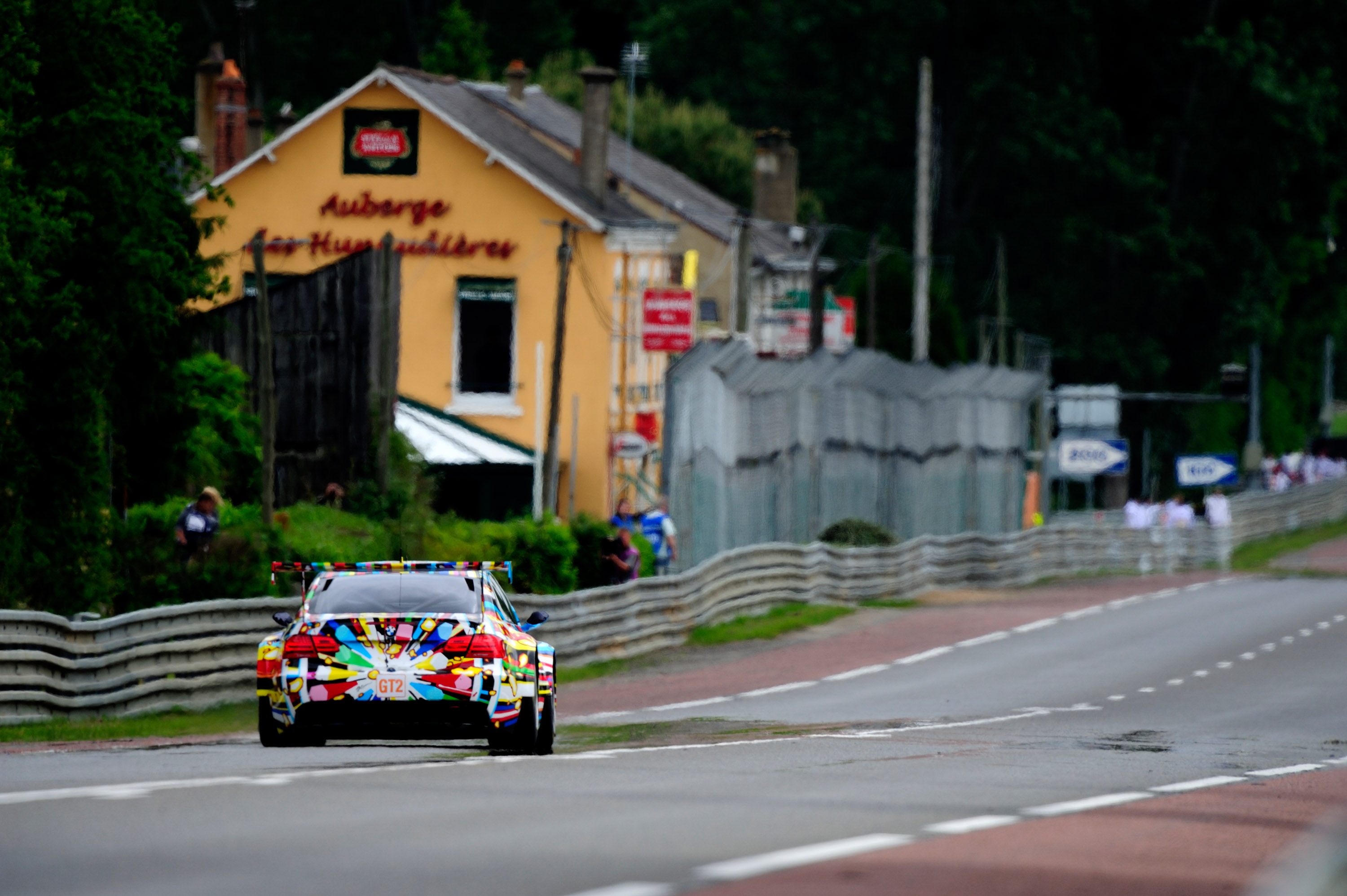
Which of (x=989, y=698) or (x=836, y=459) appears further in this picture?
(x=836, y=459)

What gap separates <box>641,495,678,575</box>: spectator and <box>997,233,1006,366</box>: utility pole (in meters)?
35.3

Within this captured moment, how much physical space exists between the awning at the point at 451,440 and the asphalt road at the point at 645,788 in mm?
19922

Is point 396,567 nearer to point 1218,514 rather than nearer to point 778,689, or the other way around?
point 778,689

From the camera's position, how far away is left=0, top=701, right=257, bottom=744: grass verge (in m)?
18.2

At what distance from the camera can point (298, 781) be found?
11.9 m

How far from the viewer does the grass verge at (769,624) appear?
31484 mm

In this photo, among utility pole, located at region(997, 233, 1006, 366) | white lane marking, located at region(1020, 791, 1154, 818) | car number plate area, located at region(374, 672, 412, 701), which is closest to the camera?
white lane marking, located at region(1020, 791, 1154, 818)

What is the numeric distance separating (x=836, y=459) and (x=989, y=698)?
55.5ft

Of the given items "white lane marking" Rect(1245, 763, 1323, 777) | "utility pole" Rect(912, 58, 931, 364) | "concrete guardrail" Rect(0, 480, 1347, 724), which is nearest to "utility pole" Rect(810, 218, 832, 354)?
"utility pole" Rect(912, 58, 931, 364)

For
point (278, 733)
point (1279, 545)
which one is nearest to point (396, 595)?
point (278, 733)

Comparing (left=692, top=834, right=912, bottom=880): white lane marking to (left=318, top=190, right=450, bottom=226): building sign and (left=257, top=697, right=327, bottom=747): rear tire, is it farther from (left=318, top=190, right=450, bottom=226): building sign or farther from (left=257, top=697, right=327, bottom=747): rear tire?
(left=318, top=190, right=450, bottom=226): building sign

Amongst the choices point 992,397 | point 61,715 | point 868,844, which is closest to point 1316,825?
point 868,844

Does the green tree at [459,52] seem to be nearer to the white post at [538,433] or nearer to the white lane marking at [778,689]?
the white post at [538,433]

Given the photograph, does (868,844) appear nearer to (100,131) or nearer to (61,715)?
(61,715)
